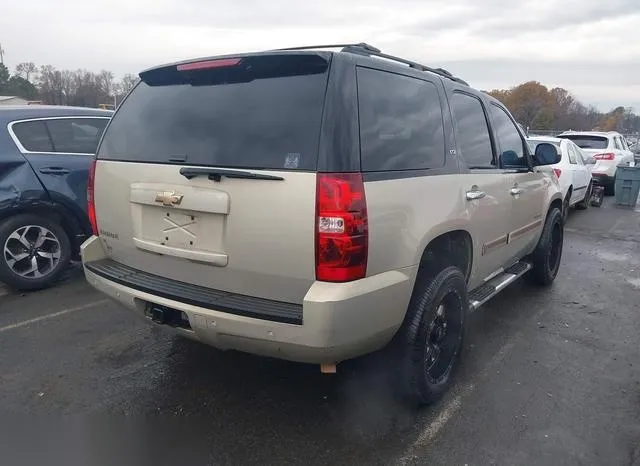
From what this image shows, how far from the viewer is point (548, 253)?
5.48m

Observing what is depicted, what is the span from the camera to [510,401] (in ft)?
10.8

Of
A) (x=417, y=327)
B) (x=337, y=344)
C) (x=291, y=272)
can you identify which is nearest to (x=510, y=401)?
(x=417, y=327)

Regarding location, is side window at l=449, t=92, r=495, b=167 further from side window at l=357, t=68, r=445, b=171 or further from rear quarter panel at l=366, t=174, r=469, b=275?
rear quarter panel at l=366, t=174, r=469, b=275

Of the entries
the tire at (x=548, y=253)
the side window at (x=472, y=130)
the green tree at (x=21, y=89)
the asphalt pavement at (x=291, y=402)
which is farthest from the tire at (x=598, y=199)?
the green tree at (x=21, y=89)

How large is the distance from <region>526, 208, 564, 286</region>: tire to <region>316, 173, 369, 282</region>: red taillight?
356 cm

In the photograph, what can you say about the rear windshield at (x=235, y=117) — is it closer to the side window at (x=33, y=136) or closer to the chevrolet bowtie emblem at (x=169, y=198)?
the chevrolet bowtie emblem at (x=169, y=198)

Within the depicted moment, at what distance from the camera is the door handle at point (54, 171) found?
5152 millimetres

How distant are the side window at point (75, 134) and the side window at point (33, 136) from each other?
0.22 feet

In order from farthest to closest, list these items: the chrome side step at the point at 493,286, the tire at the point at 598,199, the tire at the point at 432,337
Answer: the tire at the point at 598,199 < the chrome side step at the point at 493,286 < the tire at the point at 432,337

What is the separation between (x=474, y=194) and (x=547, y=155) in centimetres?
183

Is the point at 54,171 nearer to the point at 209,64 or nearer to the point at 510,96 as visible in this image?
the point at 209,64

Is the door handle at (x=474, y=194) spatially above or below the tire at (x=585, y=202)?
above

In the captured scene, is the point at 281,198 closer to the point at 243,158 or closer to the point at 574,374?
the point at 243,158

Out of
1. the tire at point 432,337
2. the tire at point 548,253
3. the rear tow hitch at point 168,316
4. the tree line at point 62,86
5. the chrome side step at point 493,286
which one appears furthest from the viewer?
the tree line at point 62,86
